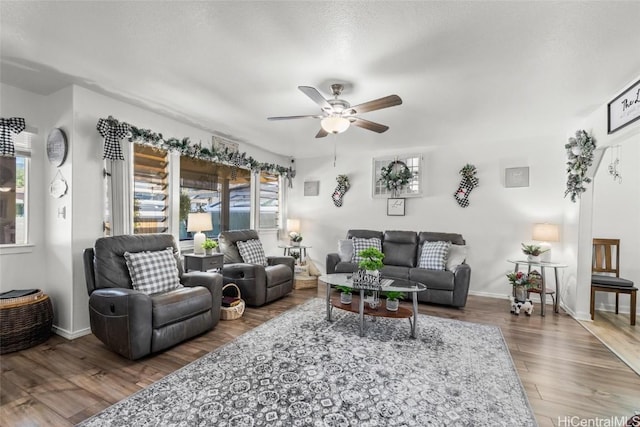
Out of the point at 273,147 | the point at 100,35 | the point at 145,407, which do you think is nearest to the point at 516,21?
the point at 100,35

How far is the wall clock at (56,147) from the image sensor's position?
310 cm

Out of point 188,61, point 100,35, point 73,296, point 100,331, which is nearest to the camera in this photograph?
point 100,35

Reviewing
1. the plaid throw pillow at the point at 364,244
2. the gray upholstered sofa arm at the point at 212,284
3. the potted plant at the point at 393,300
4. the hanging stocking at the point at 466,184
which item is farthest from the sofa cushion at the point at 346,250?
the gray upholstered sofa arm at the point at 212,284

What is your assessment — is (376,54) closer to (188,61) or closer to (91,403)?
(188,61)

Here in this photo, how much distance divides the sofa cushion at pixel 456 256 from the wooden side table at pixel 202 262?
3.35m

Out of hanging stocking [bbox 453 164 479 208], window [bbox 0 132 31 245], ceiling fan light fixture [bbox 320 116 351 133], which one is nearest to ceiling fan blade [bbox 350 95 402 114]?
ceiling fan light fixture [bbox 320 116 351 133]

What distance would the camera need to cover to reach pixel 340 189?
20.1 feet

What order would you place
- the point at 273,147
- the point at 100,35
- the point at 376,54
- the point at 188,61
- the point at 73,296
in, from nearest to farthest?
the point at 100,35 < the point at 376,54 < the point at 188,61 < the point at 73,296 < the point at 273,147

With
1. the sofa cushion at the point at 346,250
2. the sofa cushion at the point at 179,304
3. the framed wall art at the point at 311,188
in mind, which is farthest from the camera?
the framed wall art at the point at 311,188

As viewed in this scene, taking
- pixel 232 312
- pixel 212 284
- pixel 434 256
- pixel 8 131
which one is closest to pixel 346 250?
pixel 434 256

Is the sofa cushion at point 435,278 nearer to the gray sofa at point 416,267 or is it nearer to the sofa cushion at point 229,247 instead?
the gray sofa at point 416,267

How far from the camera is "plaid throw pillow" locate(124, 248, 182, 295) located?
297 centimetres

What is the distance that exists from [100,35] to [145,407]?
2.62 m

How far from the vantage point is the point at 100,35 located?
2217 millimetres
